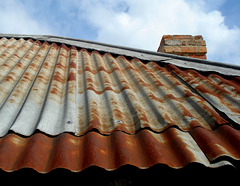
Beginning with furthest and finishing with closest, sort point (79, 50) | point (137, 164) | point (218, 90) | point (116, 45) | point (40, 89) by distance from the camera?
point (116, 45), point (79, 50), point (218, 90), point (40, 89), point (137, 164)

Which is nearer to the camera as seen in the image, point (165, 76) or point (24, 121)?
point (24, 121)

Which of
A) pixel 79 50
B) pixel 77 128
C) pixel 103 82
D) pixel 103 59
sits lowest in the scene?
pixel 77 128

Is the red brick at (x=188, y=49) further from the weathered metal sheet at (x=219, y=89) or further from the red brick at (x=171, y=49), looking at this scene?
the weathered metal sheet at (x=219, y=89)

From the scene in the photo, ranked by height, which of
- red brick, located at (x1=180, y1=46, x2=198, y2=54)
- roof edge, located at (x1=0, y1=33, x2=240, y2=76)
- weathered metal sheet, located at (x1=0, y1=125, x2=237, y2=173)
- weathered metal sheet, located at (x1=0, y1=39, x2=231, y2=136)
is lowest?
weathered metal sheet, located at (x1=0, y1=125, x2=237, y2=173)

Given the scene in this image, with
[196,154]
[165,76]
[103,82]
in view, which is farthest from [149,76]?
[196,154]

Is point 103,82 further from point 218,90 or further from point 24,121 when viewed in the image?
point 218,90

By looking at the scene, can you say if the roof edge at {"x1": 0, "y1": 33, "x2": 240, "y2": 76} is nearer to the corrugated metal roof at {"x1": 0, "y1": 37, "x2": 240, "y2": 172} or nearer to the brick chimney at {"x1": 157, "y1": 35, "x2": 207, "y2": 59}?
the corrugated metal roof at {"x1": 0, "y1": 37, "x2": 240, "y2": 172}

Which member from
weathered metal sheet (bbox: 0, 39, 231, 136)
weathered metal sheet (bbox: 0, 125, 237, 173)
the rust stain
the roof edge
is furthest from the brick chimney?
weathered metal sheet (bbox: 0, 125, 237, 173)

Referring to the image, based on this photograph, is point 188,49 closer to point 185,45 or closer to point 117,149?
point 185,45

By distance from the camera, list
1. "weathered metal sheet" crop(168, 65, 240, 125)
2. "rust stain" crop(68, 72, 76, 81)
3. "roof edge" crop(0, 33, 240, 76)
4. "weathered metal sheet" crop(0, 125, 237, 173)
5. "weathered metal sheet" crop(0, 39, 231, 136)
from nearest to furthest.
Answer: "weathered metal sheet" crop(0, 125, 237, 173)
"weathered metal sheet" crop(0, 39, 231, 136)
"weathered metal sheet" crop(168, 65, 240, 125)
"rust stain" crop(68, 72, 76, 81)
"roof edge" crop(0, 33, 240, 76)

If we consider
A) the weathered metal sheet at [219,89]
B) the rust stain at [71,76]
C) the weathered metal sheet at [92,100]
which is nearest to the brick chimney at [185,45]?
the weathered metal sheet at [219,89]

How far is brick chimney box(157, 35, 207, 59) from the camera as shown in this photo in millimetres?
4766

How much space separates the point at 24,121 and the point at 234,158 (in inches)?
A: 51.9

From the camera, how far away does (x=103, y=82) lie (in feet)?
7.98
